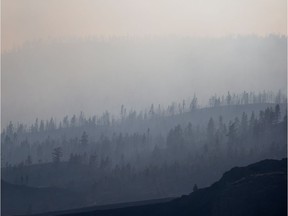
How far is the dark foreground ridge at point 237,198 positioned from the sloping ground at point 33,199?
0.45ft

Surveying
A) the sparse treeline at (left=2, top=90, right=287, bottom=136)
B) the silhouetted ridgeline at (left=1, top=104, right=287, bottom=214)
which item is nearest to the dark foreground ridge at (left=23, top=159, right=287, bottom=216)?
the silhouetted ridgeline at (left=1, top=104, right=287, bottom=214)

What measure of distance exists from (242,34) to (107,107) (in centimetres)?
185

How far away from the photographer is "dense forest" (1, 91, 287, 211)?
6961mm

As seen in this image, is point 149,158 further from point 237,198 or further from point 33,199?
point 33,199

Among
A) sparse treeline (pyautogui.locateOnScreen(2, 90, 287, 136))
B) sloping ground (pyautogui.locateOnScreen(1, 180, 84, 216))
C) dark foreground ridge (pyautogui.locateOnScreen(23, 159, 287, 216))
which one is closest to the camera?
dark foreground ridge (pyautogui.locateOnScreen(23, 159, 287, 216))

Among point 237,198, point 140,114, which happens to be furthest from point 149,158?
point 237,198

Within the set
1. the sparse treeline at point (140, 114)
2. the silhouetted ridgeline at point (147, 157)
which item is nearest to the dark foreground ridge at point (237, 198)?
the silhouetted ridgeline at point (147, 157)

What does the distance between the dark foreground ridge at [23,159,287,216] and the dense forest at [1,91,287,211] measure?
11 cm

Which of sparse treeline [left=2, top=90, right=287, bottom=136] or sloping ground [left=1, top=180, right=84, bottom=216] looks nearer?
sloping ground [left=1, top=180, right=84, bottom=216]

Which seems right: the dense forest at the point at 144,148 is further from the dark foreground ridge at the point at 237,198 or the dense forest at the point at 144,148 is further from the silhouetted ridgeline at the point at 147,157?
the dark foreground ridge at the point at 237,198

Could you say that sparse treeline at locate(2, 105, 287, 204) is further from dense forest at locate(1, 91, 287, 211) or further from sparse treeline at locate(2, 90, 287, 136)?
sparse treeline at locate(2, 90, 287, 136)

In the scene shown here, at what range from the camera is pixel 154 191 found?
22.8 ft

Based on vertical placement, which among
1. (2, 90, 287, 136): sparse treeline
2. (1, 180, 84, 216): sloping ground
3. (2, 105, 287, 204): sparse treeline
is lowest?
(1, 180, 84, 216): sloping ground

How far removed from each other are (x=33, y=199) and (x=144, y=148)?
1.41 m
